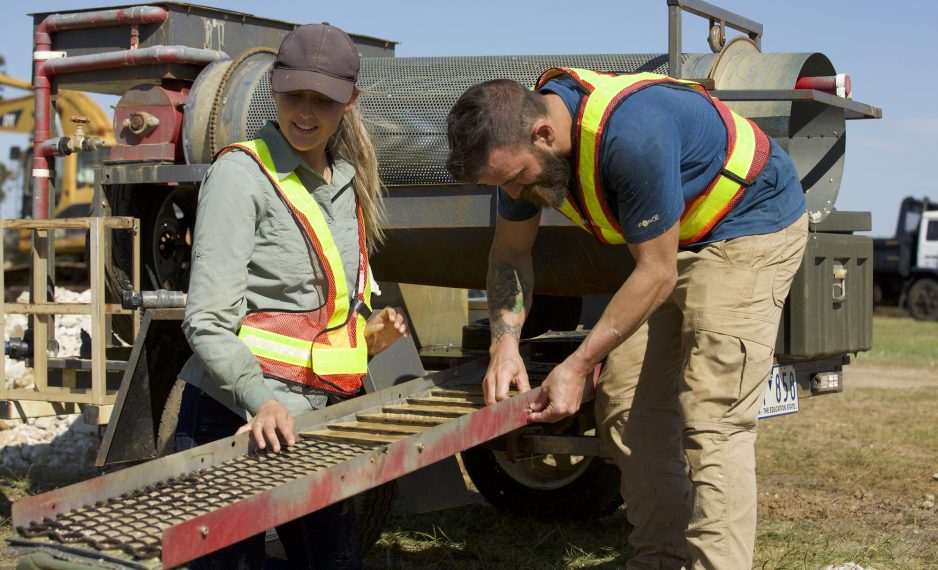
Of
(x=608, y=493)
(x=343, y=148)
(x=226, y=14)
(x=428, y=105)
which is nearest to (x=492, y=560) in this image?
(x=608, y=493)

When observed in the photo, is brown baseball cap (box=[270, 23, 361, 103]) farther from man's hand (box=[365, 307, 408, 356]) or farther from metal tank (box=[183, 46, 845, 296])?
metal tank (box=[183, 46, 845, 296])

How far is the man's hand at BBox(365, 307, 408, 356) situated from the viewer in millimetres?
3238

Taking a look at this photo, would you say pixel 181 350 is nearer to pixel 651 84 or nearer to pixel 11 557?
pixel 11 557

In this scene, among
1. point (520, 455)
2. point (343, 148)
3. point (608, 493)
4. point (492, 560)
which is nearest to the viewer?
point (343, 148)

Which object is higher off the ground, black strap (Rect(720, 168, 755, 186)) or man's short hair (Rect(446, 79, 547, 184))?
man's short hair (Rect(446, 79, 547, 184))

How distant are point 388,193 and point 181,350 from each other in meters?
1.04

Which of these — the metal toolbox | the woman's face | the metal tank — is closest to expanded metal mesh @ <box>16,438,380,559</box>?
the woman's face

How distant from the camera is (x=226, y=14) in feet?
17.9

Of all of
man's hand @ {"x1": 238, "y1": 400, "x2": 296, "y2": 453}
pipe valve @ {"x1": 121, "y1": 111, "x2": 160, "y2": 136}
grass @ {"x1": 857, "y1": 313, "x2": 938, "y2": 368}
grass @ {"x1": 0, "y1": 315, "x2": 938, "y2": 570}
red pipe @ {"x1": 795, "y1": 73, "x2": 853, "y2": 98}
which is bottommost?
grass @ {"x1": 857, "y1": 313, "x2": 938, "y2": 368}

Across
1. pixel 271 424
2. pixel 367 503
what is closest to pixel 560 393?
pixel 271 424

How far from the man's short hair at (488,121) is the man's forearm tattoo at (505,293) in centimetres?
66

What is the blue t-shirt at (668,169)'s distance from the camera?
2.92 metres

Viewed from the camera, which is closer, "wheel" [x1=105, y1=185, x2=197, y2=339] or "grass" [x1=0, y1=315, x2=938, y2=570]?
"grass" [x1=0, y1=315, x2=938, y2=570]

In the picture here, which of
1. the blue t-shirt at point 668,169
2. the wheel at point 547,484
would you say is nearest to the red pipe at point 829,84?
the blue t-shirt at point 668,169
